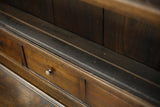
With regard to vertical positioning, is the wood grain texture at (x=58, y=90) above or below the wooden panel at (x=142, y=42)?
below

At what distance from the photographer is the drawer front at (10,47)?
1210mm

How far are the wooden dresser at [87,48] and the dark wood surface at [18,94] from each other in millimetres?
49

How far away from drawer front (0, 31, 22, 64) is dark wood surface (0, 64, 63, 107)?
0.14 meters

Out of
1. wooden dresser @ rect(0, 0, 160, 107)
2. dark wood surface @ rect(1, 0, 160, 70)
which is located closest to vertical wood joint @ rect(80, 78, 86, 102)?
wooden dresser @ rect(0, 0, 160, 107)

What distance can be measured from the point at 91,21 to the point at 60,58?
181 millimetres

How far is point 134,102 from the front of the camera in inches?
32.3

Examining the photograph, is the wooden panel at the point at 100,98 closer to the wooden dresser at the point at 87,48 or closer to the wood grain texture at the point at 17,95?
the wooden dresser at the point at 87,48

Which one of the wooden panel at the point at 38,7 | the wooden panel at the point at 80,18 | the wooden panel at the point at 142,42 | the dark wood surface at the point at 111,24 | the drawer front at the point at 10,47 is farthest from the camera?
the drawer front at the point at 10,47

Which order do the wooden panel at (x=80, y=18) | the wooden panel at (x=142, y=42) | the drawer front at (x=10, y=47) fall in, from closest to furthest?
1. the wooden panel at (x=142, y=42)
2. the wooden panel at (x=80, y=18)
3. the drawer front at (x=10, y=47)

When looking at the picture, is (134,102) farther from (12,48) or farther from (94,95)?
(12,48)

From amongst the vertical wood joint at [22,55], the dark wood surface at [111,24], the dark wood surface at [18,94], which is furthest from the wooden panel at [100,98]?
the vertical wood joint at [22,55]

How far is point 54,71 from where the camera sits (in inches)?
42.9

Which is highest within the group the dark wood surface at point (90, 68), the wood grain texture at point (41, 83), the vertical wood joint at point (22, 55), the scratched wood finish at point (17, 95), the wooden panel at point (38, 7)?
the wooden panel at point (38, 7)

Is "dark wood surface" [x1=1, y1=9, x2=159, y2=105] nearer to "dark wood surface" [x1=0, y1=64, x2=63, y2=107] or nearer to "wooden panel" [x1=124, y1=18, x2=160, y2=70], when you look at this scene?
"wooden panel" [x1=124, y1=18, x2=160, y2=70]
